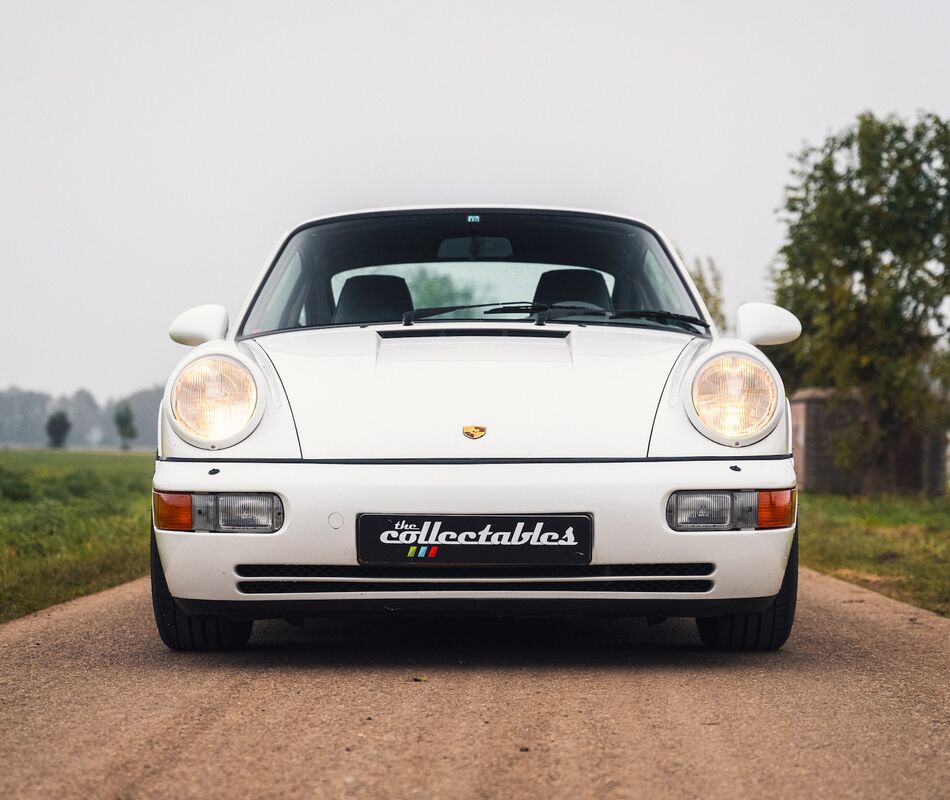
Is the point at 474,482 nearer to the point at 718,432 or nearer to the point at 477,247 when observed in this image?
the point at 718,432

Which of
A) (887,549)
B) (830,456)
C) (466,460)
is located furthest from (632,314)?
(830,456)

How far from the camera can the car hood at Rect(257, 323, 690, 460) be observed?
3787 mm

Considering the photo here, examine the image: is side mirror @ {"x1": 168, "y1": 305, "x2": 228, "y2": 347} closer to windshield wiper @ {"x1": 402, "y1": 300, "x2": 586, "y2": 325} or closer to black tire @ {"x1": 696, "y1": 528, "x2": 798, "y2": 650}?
windshield wiper @ {"x1": 402, "y1": 300, "x2": 586, "y2": 325}

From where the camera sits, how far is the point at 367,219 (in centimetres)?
520

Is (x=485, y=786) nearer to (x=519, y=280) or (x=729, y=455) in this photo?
(x=729, y=455)

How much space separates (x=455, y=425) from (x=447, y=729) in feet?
3.21

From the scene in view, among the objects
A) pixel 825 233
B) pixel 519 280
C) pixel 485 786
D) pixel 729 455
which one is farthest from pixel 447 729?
pixel 825 233

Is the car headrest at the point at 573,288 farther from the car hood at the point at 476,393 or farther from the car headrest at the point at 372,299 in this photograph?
the car hood at the point at 476,393

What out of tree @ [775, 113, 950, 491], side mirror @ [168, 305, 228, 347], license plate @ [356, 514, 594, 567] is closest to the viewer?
license plate @ [356, 514, 594, 567]

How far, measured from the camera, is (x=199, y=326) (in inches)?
185

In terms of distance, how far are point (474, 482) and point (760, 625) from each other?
3.79 feet

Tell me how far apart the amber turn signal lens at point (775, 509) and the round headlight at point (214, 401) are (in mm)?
1498

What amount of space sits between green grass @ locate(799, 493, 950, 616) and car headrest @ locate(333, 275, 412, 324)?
278 cm

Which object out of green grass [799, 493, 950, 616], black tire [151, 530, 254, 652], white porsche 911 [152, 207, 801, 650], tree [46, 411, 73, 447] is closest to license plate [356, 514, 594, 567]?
white porsche 911 [152, 207, 801, 650]
